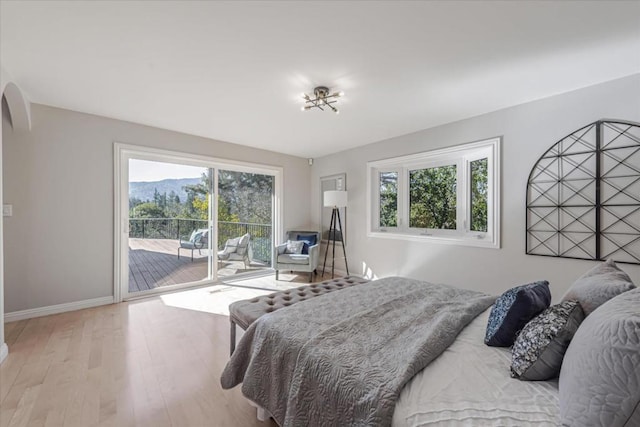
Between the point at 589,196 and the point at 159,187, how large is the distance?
A: 5077 millimetres

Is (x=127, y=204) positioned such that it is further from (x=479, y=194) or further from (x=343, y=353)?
(x=479, y=194)

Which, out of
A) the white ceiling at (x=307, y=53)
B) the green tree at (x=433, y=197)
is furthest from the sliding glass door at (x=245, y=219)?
the green tree at (x=433, y=197)

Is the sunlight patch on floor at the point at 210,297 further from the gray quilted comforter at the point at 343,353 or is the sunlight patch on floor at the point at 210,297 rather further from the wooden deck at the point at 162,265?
the gray quilted comforter at the point at 343,353

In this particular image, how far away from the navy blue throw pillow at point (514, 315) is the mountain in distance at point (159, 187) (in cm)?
417

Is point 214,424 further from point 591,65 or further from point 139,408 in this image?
point 591,65

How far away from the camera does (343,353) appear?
46.1 inches

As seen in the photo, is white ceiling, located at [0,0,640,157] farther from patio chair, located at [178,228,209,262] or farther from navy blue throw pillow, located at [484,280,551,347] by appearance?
patio chair, located at [178,228,209,262]

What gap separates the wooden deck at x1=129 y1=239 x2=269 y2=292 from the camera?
374cm

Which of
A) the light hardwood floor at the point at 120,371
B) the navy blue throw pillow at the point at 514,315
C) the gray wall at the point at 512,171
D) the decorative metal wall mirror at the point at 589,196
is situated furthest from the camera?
the gray wall at the point at 512,171

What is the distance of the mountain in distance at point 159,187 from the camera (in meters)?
3.74

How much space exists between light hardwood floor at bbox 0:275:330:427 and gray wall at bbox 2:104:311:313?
0.35 meters

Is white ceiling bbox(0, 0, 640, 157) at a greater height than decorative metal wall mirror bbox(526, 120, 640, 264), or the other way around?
white ceiling bbox(0, 0, 640, 157)

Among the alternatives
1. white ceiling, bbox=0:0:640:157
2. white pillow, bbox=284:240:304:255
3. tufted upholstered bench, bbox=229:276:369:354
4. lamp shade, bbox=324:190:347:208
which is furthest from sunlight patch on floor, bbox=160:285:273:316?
white ceiling, bbox=0:0:640:157

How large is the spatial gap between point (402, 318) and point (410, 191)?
3033 mm
